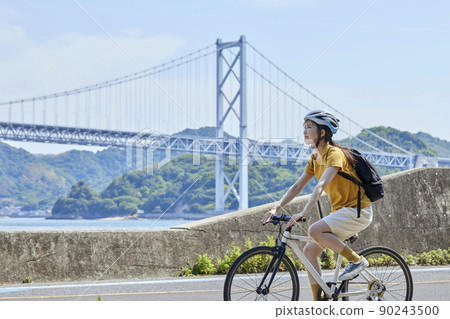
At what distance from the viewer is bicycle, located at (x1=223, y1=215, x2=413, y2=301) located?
436 centimetres

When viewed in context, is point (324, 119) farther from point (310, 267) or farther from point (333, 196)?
point (310, 267)

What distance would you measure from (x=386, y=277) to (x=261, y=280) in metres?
1.17

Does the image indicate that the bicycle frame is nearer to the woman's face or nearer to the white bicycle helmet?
the woman's face

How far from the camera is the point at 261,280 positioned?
4.41 meters

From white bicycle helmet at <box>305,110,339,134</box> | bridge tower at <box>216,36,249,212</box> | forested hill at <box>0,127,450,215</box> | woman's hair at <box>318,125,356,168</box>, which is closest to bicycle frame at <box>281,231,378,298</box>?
woman's hair at <box>318,125,356,168</box>

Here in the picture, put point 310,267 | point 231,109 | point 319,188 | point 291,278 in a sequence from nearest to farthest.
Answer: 1. point 319,188
2. point 291,278
3. point 310,267
4. point 231,109

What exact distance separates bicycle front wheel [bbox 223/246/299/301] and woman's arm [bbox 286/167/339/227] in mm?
272

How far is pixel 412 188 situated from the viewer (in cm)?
1033

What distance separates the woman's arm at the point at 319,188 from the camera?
4.32 metres

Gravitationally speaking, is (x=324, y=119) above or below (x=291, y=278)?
above

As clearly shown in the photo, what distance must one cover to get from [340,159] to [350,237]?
0.60m

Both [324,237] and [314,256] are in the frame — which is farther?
[314,256]

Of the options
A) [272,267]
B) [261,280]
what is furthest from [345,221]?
[261,280]
